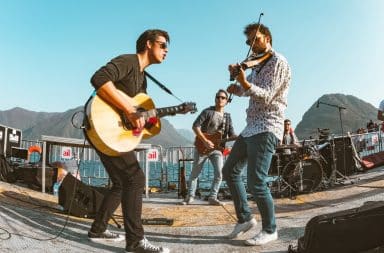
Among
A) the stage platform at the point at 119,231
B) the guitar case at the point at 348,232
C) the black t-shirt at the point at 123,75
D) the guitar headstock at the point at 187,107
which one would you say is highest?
the black t-shirt at the point at 123,75

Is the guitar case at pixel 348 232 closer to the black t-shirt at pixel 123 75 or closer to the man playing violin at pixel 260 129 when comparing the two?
the man playing violin at pixel 260 129

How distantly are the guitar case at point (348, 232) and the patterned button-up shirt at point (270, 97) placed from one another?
1198 millimetres

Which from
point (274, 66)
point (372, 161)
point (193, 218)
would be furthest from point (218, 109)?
point (372, 161)

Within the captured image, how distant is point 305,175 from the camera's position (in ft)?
27.7

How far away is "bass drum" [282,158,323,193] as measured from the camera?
8344 millimetres

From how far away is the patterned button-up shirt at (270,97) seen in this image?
3.43 m

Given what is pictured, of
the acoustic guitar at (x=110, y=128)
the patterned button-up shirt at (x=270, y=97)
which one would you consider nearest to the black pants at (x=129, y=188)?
the acoustic guitar at (x=110, y=128)

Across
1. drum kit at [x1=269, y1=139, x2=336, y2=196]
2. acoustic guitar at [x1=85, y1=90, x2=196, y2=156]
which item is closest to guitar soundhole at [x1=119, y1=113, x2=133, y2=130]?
acoustic guitar at [x1=85, y1=90, x2=196, y2=156]

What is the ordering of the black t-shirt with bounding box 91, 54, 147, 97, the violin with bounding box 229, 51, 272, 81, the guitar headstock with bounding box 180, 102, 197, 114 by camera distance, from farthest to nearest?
the guitar headstock with bounding box 180, 102, 197, 114, the violin with bounding box 229, 51, 272, 81, the black t-shirt with bounding box 91, 54, 147, 97

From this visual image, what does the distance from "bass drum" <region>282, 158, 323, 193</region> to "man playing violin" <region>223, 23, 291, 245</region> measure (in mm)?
5053

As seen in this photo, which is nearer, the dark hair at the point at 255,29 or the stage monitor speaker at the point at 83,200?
the dark hair at the point at 255,29

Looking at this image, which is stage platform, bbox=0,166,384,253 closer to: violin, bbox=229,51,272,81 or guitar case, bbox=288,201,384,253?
guitar case, bbox=288,201,384,253

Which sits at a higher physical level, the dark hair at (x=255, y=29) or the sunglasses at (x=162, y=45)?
the dark hair at (x=255, y=29)

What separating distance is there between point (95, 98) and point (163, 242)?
1.64 meters
